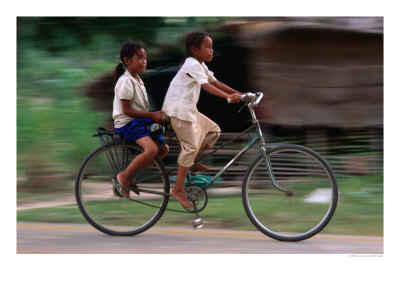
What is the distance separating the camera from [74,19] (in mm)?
5863

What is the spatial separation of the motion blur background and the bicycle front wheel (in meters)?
1.10

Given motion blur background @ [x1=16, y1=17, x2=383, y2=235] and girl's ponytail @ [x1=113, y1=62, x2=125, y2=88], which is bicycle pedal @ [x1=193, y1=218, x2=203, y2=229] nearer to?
motion blur background @ [x1=16, y1=17, x2=383, y2=235]

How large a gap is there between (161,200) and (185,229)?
436 millimetres

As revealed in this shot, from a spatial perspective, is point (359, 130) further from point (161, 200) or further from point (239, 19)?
point (161, 200)

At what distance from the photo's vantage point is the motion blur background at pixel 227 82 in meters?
5.87

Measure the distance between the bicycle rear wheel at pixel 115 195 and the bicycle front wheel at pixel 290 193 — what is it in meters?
0.80

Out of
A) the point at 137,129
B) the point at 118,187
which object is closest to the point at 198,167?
the point at 137,129

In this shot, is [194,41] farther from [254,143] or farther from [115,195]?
[115,195]

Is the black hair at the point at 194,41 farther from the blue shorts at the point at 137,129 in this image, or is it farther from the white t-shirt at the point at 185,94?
the blue shorts at the point at 137,129

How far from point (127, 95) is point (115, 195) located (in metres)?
0.95

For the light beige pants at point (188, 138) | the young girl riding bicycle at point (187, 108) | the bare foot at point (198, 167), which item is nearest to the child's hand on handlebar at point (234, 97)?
the young girl riding bicycle at point (187, 108)

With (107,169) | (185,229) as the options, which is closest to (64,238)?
(107,169)

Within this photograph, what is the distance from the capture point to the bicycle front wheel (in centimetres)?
440

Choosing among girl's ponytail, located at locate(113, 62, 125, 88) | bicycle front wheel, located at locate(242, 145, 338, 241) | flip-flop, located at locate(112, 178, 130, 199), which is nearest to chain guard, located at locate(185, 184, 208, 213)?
bicycle front wheel, located at locate(242, 145, 338, 241)
